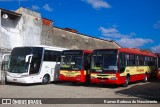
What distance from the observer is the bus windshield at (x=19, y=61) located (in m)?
17.3

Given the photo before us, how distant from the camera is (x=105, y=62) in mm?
16109

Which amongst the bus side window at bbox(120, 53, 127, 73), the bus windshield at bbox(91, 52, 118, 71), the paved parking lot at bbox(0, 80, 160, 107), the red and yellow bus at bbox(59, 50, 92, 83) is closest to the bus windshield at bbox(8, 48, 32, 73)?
the paved parking lot at bbox(0, 80, 160, 107)

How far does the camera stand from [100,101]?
1056 cm

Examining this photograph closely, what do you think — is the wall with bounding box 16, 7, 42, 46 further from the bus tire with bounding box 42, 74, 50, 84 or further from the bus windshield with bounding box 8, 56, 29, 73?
the bus tire with bounding box 42, 74, 50, 84

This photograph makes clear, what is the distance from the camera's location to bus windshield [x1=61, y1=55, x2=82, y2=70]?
1745cm

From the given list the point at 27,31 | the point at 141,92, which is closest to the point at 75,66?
the point at 141,92

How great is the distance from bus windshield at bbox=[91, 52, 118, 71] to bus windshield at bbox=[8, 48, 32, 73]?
479 cm

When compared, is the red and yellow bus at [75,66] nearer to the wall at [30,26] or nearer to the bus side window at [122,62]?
the bus side window at [122,62]

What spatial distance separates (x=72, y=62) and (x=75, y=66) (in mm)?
400

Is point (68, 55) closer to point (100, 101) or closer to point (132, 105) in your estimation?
point (100, 101)

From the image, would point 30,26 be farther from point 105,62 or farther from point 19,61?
point 105,62

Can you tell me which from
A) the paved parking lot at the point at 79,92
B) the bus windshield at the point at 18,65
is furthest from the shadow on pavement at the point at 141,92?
the bus windshield at the point at 18,65

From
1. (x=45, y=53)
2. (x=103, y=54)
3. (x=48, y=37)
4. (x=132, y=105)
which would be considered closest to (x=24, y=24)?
(x=48, y=37)

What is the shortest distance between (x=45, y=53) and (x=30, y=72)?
2085mm
